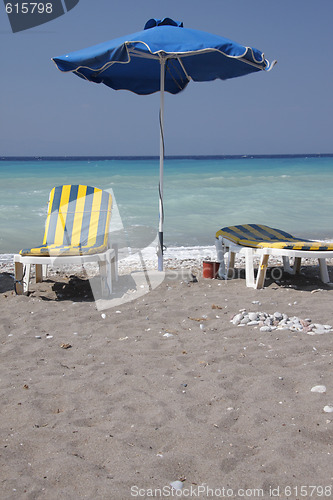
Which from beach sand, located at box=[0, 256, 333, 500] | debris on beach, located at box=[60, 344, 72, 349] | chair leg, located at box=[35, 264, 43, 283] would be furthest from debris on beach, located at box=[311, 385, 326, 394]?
chair leg, located at box=[35, 264, 43, 283]

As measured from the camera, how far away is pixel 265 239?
536 cm

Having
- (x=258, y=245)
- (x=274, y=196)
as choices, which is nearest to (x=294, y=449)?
(x=258, y=245)

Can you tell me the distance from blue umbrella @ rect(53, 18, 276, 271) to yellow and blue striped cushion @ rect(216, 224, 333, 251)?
2.78 feet

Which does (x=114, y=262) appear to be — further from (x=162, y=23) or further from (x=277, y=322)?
(x=162, y=23)

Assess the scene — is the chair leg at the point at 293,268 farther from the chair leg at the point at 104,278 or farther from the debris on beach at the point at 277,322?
the chair leg at the point at 104,278

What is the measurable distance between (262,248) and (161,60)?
223 centimetres

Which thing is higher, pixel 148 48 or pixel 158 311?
pixel 148 48

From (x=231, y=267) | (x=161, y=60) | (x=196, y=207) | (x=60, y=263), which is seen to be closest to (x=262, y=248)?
(x=231, y=267)

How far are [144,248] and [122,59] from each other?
387 cm

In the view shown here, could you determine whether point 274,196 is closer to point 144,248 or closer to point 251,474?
point 144,248

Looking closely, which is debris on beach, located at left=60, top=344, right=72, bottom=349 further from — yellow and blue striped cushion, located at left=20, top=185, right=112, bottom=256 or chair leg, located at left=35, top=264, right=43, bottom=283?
chair leg, located at left=35, top=264, right=43, bottom=283

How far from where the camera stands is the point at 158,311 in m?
4.34

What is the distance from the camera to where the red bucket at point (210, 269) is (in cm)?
554

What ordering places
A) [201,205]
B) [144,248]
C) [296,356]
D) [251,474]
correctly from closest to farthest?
[251,474], [296,356], [144,248], [201,205]
